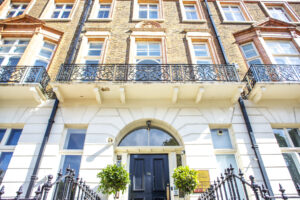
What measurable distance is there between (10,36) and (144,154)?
888cm

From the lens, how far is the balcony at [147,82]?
707cm

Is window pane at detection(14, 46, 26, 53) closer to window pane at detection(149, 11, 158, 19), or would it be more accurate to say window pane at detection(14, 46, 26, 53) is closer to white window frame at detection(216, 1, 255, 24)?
window pane at detection(149, 11, 158, 19)

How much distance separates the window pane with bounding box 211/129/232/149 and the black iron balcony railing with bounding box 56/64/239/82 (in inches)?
78.0

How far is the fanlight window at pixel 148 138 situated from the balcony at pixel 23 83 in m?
3.63

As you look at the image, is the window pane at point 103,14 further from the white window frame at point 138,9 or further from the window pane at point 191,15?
the window pane at point 191,15

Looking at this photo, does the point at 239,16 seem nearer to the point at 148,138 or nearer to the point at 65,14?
the point at 148,138

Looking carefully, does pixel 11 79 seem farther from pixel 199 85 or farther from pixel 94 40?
pixel 199 85

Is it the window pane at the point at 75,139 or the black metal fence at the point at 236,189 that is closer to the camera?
the black metal fence at the point at 236,189

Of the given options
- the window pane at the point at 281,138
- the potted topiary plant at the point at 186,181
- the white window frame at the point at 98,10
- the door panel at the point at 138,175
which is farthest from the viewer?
the white window frame at the point at 98,10

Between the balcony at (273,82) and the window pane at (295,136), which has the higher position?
the balcony at (273,82)

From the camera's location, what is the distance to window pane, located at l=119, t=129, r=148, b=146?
716cm

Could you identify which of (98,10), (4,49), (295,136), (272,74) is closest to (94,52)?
(98,10)

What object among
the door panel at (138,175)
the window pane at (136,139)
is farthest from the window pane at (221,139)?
the door panel at (138,175)

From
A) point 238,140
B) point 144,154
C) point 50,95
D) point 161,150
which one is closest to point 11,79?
point 50,95
